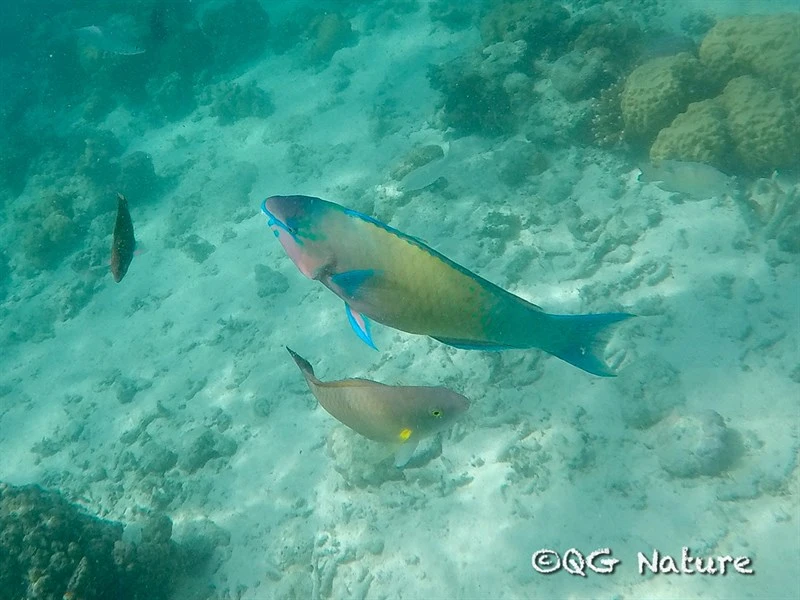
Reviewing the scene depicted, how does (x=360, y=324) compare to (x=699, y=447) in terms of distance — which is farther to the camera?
(x=699, y=447)

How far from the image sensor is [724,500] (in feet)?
12.7

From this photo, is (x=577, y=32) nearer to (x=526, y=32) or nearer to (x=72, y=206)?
(x=526, y=32)

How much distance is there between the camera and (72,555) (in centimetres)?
453

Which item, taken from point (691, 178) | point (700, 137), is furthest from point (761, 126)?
point (691, 178)

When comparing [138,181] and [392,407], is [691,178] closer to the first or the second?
[392,407]

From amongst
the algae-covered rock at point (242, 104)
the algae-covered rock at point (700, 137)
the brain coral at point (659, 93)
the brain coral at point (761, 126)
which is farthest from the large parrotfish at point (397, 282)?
the algae-covered rock at point (242, 104)

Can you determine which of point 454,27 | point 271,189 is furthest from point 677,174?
point 454,27

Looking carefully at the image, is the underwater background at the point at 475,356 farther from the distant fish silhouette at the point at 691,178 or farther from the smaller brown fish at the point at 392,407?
the smaller brown fish at the point at 392,407

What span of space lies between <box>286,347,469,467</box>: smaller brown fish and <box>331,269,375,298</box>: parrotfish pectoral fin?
1184mm

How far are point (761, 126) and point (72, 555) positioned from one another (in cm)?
838

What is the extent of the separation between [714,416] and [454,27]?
40.3ft

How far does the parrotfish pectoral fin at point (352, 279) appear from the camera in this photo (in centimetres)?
155

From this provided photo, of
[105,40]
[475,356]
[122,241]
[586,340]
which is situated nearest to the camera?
[586,340]

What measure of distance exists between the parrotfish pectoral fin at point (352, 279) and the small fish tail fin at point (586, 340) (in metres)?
0.72
